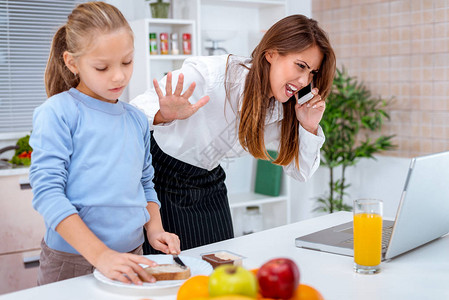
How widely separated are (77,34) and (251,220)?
2763 mm

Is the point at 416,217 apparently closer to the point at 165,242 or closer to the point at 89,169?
the point at 165,242

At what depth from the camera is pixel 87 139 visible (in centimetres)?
125

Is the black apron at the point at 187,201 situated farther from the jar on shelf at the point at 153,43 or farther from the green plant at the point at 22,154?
the jar on shelf at the point at 153,43

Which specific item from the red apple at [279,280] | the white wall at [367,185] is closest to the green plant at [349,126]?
the white wall at [367,185]

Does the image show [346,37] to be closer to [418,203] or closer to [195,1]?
[195,1]

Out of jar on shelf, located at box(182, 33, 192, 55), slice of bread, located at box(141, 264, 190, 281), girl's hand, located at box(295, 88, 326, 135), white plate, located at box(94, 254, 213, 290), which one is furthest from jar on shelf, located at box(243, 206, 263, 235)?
slice of bread, located at box(141, 264, 190, 281)

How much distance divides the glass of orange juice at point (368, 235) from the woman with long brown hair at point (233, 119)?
59 cm

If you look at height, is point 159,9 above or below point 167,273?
above

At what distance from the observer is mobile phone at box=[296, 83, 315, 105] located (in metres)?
1.75

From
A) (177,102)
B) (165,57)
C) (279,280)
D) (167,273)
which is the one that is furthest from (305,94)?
(165,57)

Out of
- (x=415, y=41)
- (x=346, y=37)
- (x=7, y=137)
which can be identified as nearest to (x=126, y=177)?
(x=7, y=137)

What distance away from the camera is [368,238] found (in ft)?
3.99

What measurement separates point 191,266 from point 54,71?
0.60 meters

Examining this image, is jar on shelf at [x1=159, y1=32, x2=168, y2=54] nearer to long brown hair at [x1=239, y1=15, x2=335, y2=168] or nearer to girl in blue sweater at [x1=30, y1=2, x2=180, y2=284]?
long brown hair at [x1=239, y1=15, x2=335, y2=168]
